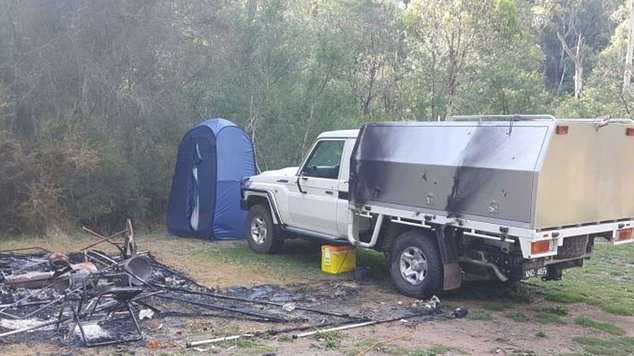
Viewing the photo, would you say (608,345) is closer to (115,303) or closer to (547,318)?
(547,318)

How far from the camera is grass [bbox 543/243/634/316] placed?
26.6 feet

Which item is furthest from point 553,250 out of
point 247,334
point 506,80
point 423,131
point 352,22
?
point 352,22

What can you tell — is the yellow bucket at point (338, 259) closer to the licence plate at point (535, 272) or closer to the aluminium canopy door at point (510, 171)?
the aluminium canopy door at point (510, 171)

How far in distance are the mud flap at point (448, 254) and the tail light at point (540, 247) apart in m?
1.09

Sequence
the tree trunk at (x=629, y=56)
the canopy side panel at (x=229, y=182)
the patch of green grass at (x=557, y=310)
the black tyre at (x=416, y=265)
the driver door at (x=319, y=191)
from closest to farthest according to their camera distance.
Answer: the patch of green grass at (x=557, y=310) → the black tyre at (x=416, y=265) → the driver door at (x=319, y=191) → the canopy side panel at (x=229, y=182) → the tree trunk at (x=629, y=56)

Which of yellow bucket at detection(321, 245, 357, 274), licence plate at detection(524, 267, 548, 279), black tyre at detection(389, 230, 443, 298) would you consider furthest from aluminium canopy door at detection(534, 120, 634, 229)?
yellow bucket at detection(321, 245, 357, 274)

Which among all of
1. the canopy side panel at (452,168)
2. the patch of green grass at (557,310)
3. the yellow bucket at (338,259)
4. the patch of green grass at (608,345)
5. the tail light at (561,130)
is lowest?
the patch of green grass at (608,345)

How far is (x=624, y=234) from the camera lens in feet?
26.2

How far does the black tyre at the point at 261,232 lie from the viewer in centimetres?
1048

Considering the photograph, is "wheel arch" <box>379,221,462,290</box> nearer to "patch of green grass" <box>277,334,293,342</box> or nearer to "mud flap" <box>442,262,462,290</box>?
"mud flap" <box>442,262,462,290</box>

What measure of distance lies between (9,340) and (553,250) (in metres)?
5.30

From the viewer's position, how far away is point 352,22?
2045 cm

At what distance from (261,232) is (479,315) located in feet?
14.2

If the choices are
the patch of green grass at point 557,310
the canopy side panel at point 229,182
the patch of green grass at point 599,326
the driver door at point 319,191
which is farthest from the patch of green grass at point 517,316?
the canopy side panel at point 229,182
